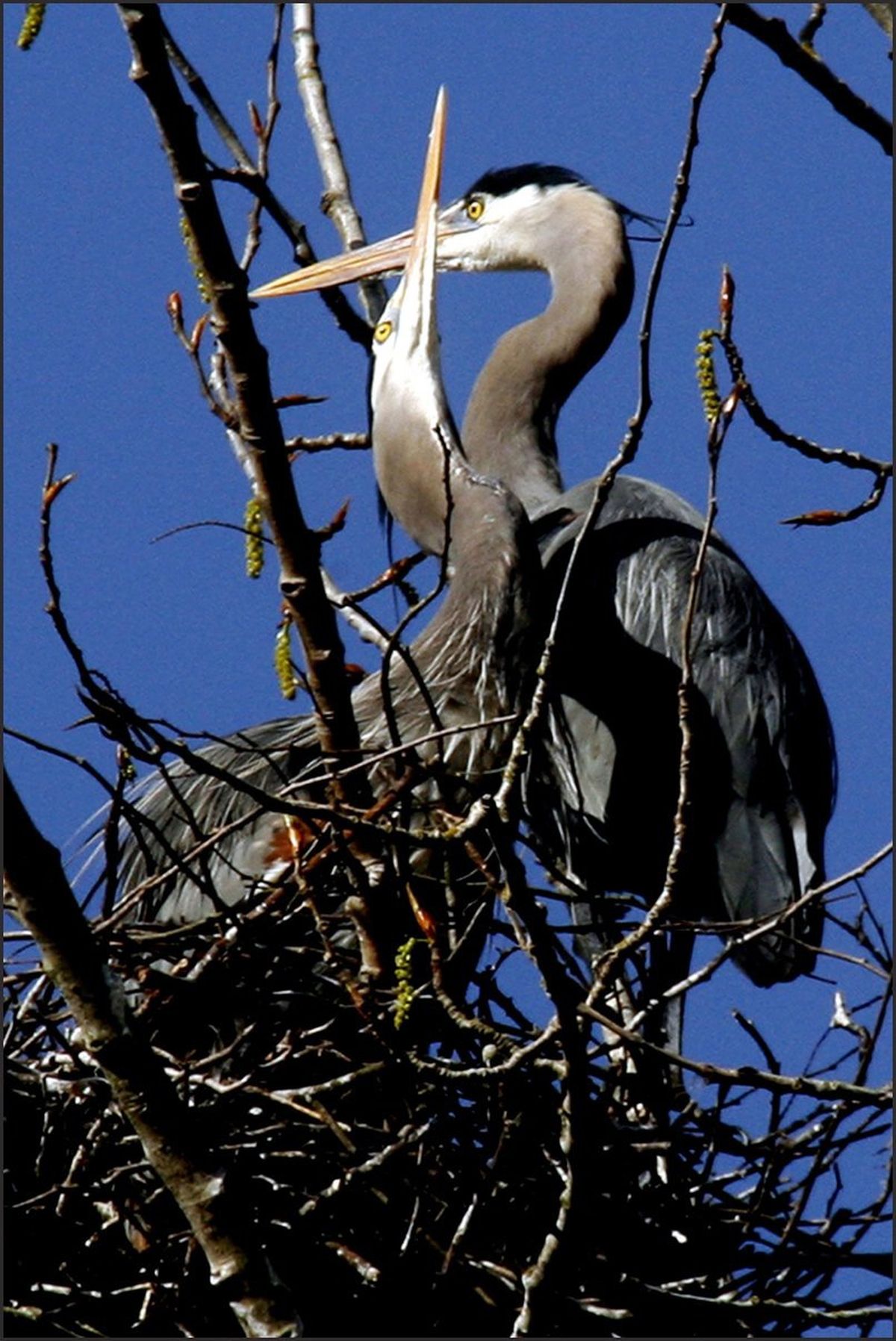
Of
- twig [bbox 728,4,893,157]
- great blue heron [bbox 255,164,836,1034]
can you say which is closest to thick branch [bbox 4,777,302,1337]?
twig [bbox 728,4,893,157]

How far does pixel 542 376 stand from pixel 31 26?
7.43 ft

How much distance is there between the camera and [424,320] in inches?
137

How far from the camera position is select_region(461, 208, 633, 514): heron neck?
4195mm

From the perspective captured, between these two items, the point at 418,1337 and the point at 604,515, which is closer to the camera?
the point at 418,1337

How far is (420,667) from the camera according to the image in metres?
3.24

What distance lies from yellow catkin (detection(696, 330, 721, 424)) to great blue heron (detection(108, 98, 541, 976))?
974mm

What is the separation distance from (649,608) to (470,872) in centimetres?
110

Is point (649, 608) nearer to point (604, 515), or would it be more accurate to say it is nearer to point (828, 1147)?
point (604, 515)

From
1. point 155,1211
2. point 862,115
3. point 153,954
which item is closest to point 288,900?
point 153,954

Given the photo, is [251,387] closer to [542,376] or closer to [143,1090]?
[143,1090]

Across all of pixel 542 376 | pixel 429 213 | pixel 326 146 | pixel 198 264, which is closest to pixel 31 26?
pixel 198 264

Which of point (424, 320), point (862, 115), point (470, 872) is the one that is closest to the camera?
point (862, 115)

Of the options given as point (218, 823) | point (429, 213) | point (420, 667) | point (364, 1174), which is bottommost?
point (364, 1174)

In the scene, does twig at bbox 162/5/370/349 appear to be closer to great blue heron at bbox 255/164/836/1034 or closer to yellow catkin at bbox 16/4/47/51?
great blue heron at bbox 255/164/836/1034
